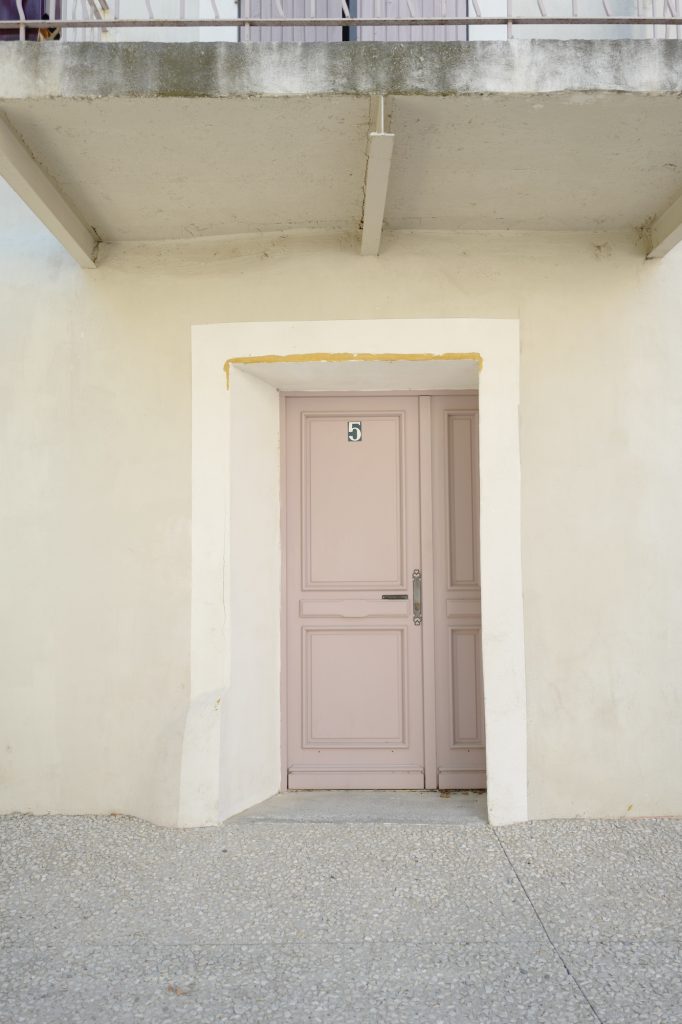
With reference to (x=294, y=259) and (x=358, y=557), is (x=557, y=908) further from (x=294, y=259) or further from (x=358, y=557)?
(x=294, y=259)

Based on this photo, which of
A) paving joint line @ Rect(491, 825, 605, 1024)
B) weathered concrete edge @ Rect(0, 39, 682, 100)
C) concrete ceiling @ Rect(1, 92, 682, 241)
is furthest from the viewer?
concrete ceiling @ Rect(1, 92, 682, 241)

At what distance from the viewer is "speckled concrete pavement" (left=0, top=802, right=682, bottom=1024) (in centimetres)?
233

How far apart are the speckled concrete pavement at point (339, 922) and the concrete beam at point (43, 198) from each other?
9.13 ft

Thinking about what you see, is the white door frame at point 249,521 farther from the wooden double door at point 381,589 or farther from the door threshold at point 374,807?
the wooden double door at point 381,589

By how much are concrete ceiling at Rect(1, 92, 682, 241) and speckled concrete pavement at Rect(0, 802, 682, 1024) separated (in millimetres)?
2913

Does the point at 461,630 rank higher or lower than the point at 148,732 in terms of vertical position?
higher

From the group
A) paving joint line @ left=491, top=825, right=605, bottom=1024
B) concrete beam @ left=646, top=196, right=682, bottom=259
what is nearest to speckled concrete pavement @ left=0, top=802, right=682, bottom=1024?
paving joint line @ left=491, top=825, right=605, bottom=1024

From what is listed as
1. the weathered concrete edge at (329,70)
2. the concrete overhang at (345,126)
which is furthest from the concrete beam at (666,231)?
the weathered concrete edge at (329,70)

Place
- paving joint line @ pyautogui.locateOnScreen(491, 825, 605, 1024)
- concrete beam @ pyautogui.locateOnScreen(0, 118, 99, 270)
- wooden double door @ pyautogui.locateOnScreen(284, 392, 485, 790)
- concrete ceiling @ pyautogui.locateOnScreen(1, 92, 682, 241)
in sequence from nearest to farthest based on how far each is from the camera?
paving joint line @ pyautogui.locateOnScreen(491, 825, 605, 1024) < concrete ceiling @ pyautogui.locateOnScreen(1, 92, 682, 241) < concrete beam @ pyautogui.locateOnScreen(0, 118, 99, 270) < wooden double door @ pyautogui.locateOnScreen(284, 392, 485, 790)

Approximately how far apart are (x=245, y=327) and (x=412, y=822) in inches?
100

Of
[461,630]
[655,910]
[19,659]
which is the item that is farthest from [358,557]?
[655,910]

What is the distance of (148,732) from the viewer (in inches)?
148

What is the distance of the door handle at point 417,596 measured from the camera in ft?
14.0

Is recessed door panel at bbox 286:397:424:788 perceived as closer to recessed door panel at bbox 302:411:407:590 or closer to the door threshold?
recessed door panel at bbox 302:411:407:590
